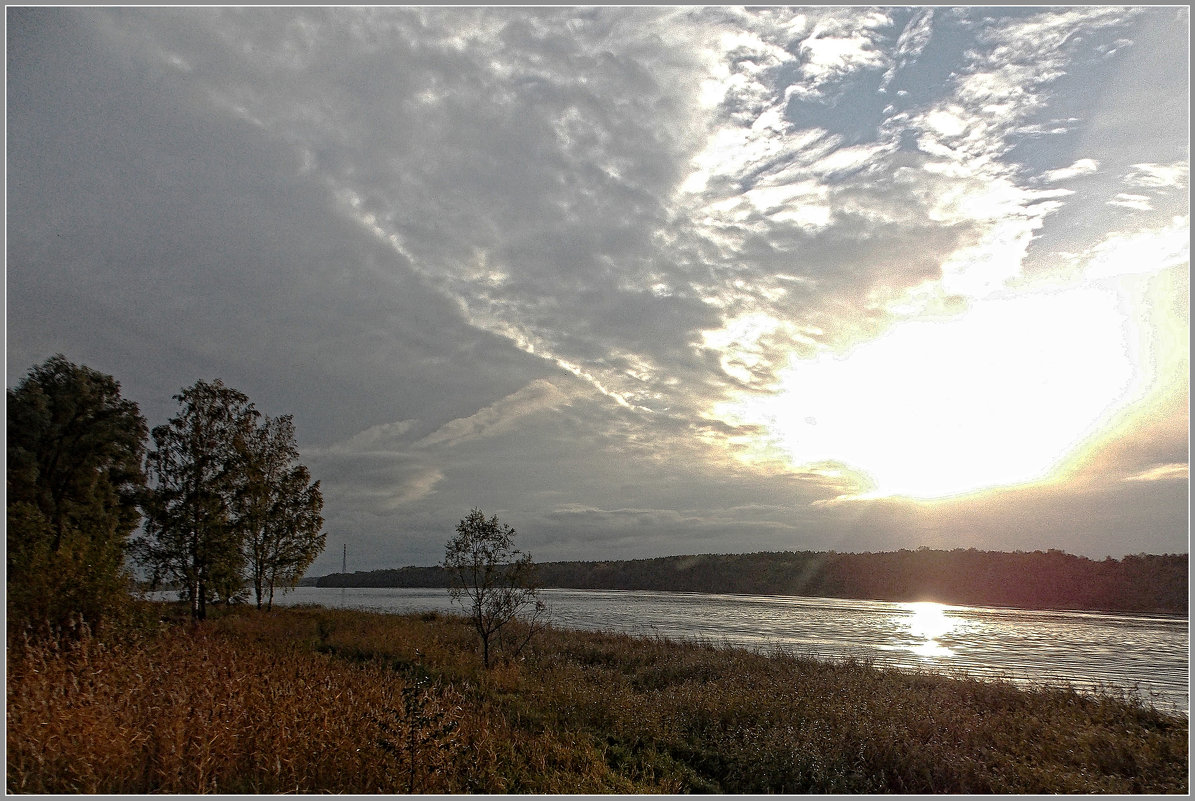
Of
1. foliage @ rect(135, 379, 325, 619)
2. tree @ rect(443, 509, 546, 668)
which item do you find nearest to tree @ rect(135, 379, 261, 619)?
foliage @ rect(135, 379, 325, 619)

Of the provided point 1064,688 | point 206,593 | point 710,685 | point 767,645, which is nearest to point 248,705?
point 710,685

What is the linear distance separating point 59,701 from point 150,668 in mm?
1868

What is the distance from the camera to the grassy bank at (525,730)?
277 inches

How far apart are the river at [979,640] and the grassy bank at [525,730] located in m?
5.94

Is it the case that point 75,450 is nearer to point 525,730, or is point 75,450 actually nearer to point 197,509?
point 197,509

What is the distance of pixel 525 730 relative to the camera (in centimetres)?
1155

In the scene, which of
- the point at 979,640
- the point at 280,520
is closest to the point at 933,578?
the point at 979,640

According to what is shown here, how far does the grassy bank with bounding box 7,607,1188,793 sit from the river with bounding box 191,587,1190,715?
594cm

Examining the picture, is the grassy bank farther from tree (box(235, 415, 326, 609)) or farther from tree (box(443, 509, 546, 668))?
tree (box(235, 415, 326, 609))

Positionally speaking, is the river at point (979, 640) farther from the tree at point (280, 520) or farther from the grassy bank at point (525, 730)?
the tree at point (280, 520)

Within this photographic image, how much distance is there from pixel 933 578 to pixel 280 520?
278ft

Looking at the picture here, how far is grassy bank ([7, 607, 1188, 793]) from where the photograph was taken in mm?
7047

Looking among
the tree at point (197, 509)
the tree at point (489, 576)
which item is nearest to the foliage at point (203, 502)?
the tree at point (197, 509)

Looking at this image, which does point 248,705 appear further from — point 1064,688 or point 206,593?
point 206,593
